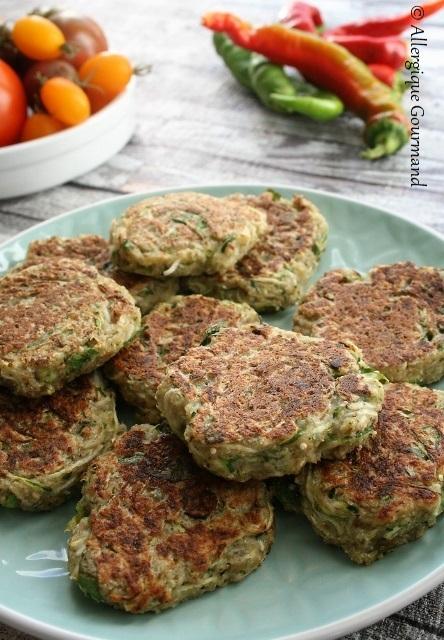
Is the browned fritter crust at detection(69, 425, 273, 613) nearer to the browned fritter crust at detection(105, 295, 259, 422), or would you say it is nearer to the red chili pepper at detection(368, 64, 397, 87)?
the browned fritter crust at detection(105, 295, 259, 422)

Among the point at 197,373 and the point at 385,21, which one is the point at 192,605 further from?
the point at 385,21

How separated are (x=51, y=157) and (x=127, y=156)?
62 centimetres

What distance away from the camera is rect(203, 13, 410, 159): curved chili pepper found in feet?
15.7

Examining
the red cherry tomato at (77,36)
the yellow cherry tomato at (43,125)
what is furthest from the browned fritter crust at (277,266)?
the red cherry tomato at (77,36)

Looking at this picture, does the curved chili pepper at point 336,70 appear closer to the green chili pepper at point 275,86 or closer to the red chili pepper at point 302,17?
the green chili pepper at point 275,86

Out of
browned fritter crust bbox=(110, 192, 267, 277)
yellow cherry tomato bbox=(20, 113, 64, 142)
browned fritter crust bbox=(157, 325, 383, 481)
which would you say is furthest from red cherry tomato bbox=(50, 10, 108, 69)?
browned fritter crust bbox=(157, 325, 383, 481)

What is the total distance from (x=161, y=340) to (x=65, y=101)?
84.8 inches

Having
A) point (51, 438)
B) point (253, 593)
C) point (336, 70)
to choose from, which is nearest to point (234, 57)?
point (336, 70)

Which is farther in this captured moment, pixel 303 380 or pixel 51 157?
pixel 51 157

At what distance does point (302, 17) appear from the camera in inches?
228

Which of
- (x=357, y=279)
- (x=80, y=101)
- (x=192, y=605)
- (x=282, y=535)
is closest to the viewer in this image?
(x=192, y=605)

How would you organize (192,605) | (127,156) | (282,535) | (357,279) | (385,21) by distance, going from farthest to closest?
(385,21)
(127,156)
(357,279)
(282,535)
(192,605)

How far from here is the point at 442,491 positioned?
2352mm

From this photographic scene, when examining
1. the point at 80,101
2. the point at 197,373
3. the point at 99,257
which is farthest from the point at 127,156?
the point at 197,373
